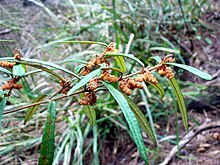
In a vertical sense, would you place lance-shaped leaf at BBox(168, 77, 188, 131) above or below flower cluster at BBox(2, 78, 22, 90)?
below

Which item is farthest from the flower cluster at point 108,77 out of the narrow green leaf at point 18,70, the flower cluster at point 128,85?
the narrow green leaf at point 18,70

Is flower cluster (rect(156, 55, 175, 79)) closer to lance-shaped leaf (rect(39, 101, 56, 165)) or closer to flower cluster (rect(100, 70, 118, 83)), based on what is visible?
flower cluster (rect(100, 70, 118, 83))

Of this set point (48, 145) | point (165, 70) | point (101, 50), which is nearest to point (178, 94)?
point (165, 70)

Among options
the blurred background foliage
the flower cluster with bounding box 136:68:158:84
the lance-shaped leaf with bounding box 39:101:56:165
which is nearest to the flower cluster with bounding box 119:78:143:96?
the flower cluster with bounding box 136:68:158:84

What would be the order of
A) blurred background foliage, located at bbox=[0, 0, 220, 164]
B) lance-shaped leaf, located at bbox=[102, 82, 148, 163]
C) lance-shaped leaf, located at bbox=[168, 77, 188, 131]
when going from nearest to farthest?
lance-shaped leaf, located at bbox=[102, 82, 148, 163], lance-shaped leaf, located at bbox=[168, 77, 188, 131], blurred background foliage, located at bbox=[0, 0, 220, 164]

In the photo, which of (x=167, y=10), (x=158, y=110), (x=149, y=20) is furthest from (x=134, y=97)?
(x=167, y=10)

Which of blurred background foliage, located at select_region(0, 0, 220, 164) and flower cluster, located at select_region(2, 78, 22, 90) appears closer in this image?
flower cluster, located at select_region(2, 78, 22, 90)

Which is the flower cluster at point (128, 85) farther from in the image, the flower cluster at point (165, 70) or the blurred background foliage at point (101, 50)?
the blurred background foliage at point (101, 50)

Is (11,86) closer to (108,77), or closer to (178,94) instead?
(108,77)
